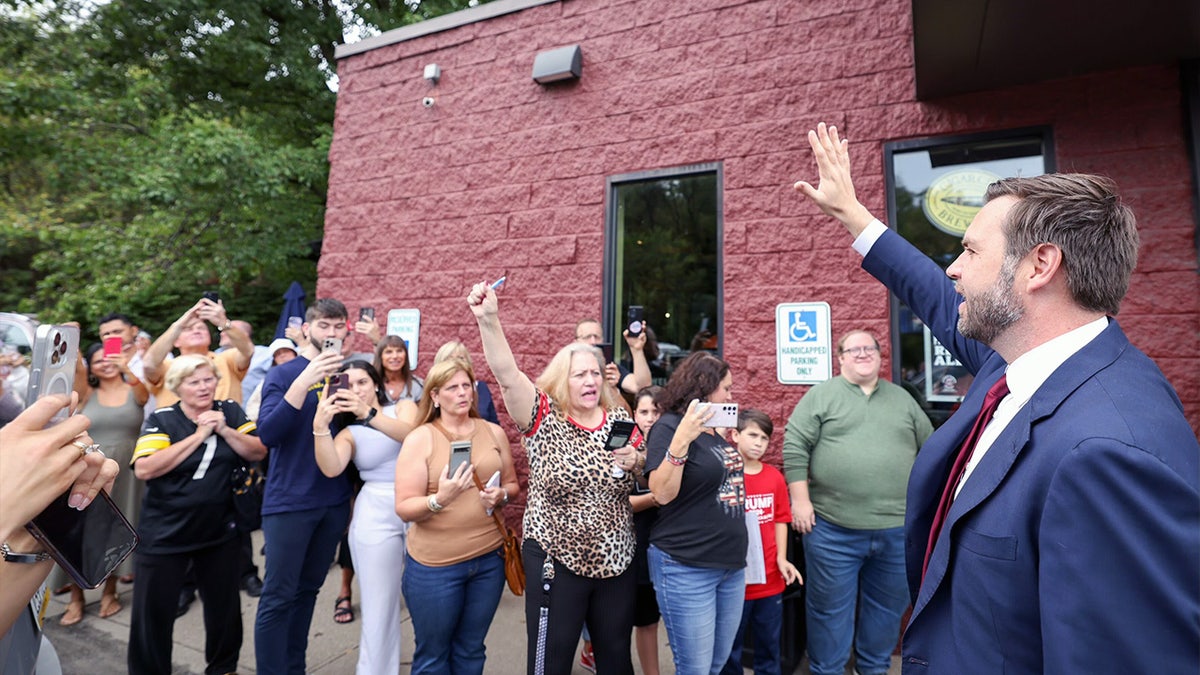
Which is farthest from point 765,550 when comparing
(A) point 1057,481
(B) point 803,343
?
(A) point 1057,481

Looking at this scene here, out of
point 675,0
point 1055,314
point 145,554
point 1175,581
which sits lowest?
point 145,554

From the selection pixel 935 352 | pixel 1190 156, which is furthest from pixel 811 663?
pixel 1190 156

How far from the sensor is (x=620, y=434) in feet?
9.12

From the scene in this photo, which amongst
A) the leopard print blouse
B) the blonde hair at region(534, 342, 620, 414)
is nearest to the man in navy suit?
the leopard print blouse

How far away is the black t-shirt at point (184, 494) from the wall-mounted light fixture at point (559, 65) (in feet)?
12.4

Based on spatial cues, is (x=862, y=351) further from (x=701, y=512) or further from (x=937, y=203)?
(x=701, y=512)

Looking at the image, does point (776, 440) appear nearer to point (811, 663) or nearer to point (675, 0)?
point (811, 663)

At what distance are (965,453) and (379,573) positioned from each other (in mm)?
2976

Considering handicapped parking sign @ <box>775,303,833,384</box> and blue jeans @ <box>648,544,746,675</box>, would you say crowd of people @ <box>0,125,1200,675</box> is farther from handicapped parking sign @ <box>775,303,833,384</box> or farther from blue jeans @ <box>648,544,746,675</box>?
handicapped parking sign @ <box>775,303,833,384</box>

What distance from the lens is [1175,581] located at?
94 cm

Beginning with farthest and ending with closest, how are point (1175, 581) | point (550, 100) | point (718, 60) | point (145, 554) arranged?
point (550, 100)
point (718, 60)
point (145, 554)
point (1175, 581)

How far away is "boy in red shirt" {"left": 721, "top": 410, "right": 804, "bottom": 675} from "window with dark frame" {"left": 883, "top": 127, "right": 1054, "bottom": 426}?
1.27 m

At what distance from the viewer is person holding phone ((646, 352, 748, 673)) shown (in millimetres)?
2859

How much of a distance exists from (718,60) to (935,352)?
2778 millimetres
